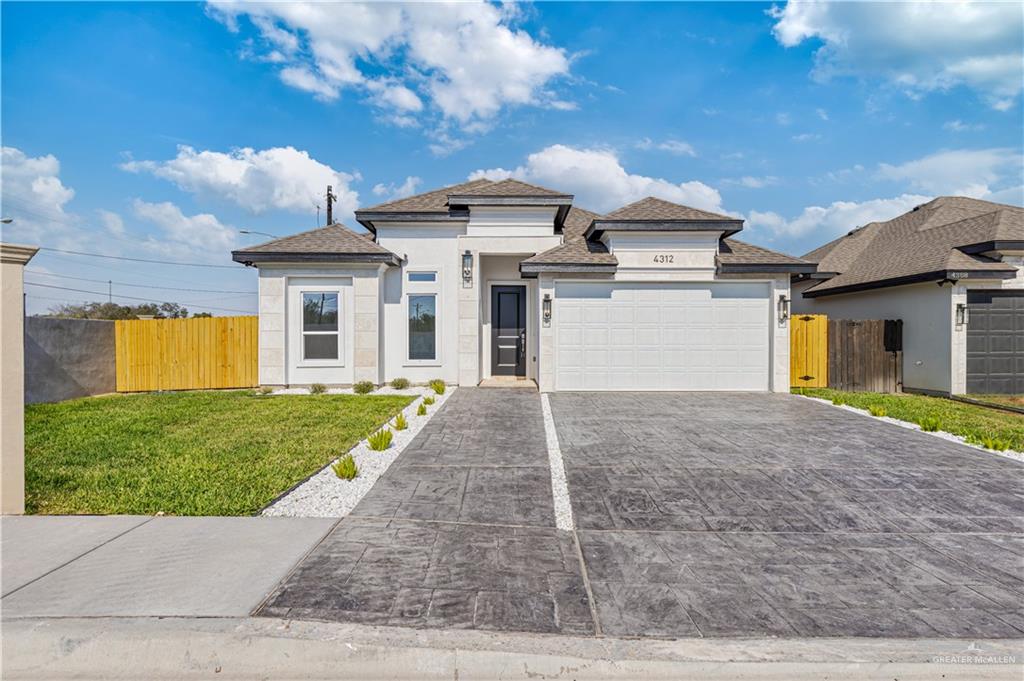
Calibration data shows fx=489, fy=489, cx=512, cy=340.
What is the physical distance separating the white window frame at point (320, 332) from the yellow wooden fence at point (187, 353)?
2.16 metres

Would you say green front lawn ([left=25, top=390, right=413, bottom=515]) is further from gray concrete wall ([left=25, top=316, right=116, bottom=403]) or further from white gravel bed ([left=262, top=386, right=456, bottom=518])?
gray concrete wall ([left=25, top=316, right=116, bottom=403])

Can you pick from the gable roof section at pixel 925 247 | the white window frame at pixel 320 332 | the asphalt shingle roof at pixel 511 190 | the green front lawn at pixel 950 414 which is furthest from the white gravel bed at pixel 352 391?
the gable roof section at pixel 925 247

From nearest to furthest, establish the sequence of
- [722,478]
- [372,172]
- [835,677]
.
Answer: [835,677]
[722,478]
[372,172]

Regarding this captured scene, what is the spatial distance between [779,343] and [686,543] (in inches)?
405

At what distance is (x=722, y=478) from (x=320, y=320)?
11076mm

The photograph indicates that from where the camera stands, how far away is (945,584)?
3447 millimetres

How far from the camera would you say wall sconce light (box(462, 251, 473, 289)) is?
13805mm

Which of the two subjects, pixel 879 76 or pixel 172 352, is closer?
pixel 879 76

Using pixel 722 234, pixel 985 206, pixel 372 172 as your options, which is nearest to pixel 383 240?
pixel 372 172

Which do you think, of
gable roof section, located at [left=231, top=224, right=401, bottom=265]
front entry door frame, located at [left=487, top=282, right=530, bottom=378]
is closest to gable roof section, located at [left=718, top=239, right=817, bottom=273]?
front entry door frame, located at [left=487, top=282, right=530, bottom=378]

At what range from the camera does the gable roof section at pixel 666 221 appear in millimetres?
12562

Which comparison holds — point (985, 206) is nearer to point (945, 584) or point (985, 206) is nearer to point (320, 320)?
point (945, 584)

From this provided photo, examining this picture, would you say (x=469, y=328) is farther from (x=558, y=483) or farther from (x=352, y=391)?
(x=558, y=483)

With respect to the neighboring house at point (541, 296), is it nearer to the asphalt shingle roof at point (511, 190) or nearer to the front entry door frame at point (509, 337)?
the asphalt shingle roof at point (511, 190)
